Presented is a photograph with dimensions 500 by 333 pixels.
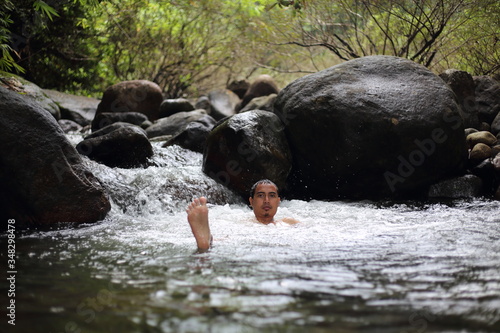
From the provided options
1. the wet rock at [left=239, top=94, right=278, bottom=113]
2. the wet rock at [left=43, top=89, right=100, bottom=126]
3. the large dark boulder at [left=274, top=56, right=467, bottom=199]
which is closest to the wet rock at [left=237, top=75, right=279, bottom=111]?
the wet rock at [left=239, top=94, right=278, bottom=113]

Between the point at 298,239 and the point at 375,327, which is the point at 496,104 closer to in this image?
the point at 298,239

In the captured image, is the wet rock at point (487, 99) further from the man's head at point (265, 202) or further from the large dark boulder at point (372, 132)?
the man's head at point (265, 202)

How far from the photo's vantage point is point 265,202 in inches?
206

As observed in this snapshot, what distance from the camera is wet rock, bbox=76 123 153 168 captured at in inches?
281

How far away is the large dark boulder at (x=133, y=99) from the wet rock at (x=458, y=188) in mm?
7319

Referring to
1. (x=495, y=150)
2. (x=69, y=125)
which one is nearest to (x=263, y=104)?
(x=69, y=125)

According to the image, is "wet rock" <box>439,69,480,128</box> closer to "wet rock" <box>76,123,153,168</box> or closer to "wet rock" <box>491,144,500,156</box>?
"wet rock" <box>491,144,500,156</box>

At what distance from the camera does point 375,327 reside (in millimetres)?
1979

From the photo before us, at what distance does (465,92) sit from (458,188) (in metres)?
2.36

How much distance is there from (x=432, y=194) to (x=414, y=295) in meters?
5.29

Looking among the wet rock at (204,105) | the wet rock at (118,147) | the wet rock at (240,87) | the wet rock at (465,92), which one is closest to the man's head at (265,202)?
the wet rock at (118,147)

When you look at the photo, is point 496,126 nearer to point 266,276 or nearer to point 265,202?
point 265,202

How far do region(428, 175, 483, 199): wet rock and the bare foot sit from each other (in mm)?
4581

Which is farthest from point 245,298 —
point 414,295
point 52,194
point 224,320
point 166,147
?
point 166,147
